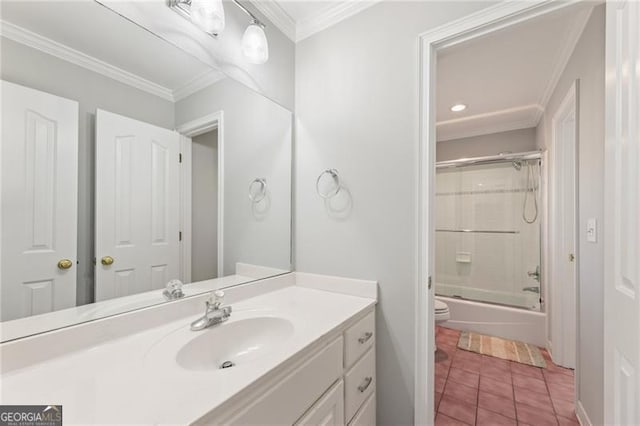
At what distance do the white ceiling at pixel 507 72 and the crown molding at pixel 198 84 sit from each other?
3.66 ft

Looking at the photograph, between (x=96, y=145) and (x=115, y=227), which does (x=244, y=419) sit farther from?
(x=96, y=145)

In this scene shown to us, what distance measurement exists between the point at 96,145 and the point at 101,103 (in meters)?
0.15

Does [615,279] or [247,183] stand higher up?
[247,183]


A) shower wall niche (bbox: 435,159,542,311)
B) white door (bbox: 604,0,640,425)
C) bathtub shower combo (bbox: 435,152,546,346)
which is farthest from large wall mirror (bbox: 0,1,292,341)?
shower wall niche (bbox: 435,159,542,311)

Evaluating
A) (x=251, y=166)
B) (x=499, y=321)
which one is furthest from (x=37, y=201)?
(x=499, y=321)

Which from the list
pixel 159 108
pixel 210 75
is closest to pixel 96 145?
pixel 159 108

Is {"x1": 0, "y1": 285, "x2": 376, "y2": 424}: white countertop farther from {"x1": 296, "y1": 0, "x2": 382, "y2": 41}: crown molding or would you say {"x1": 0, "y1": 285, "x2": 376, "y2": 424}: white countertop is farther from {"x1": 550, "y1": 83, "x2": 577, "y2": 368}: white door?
{"x1": 550, "y1": 83, "x2": 577, "y2": 368}: white door

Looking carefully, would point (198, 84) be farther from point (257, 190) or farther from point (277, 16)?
point (277, 16)

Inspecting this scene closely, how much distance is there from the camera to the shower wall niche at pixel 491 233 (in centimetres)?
289

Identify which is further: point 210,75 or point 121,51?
point 210,75

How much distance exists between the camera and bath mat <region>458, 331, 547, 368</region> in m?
2.28

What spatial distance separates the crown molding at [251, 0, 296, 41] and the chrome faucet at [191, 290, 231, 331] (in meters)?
1.51

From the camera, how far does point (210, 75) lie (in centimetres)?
121

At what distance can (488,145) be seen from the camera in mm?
3385
